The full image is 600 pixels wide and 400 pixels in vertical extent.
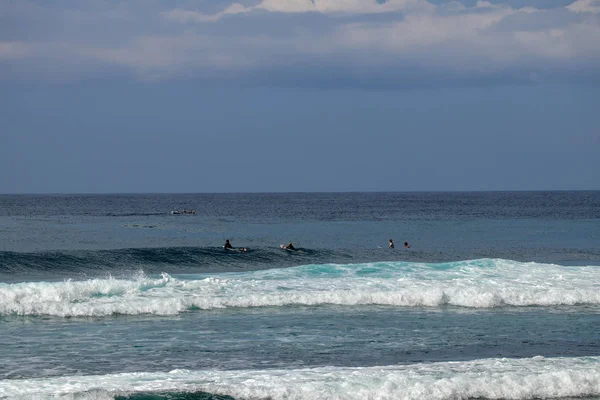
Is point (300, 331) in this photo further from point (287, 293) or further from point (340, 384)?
point (340, 384)

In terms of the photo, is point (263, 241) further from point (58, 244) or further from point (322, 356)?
point (322, 356)

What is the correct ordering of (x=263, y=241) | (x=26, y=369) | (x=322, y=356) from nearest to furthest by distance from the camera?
(x=26, y=369) < (x=322, y=356) < (x=263, y=241)

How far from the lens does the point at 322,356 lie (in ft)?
53.7

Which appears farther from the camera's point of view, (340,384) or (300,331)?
(300,331)

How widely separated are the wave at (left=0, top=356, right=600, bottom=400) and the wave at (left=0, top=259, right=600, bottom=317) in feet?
26.3

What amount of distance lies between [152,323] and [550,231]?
181 ft

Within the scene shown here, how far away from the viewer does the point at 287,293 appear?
24094 millimetres

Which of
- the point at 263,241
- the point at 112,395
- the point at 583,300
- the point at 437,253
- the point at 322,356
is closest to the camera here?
the point at 112,395

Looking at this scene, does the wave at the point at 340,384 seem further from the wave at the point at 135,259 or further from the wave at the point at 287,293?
the wave at the point at 135,259

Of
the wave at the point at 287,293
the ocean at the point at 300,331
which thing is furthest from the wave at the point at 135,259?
the wave at the point at 287,293

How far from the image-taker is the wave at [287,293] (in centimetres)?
2214

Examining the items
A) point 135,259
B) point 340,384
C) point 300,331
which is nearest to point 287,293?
point 300,331

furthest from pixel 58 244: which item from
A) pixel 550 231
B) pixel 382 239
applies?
pixel 550 231

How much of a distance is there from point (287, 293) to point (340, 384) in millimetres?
10564
